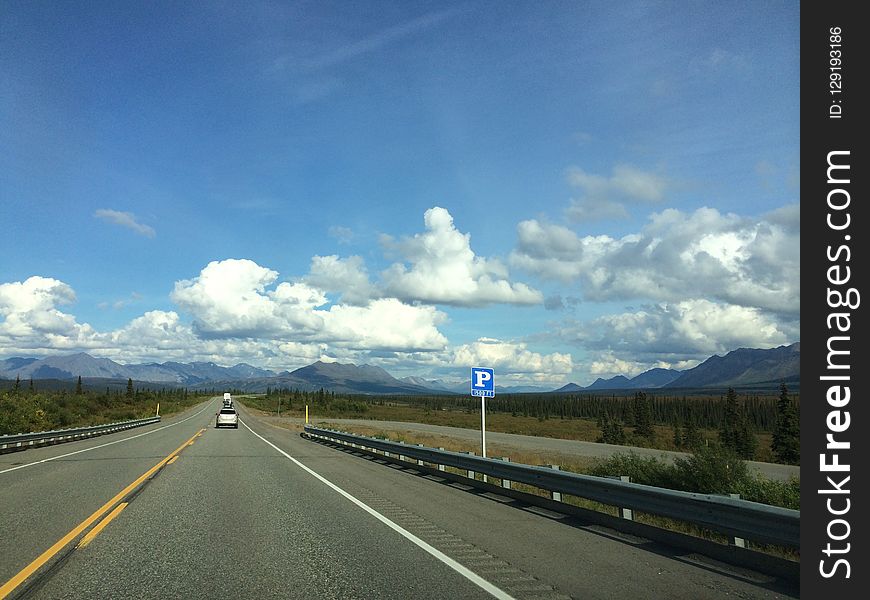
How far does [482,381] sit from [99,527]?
1228 cm

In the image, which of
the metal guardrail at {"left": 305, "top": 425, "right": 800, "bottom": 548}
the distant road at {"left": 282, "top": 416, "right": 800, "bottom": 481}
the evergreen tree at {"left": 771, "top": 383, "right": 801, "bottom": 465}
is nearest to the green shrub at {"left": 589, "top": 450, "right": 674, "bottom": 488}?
the distant road at {"left": 282, "top": 416, "right": 800, "bottom": 481}

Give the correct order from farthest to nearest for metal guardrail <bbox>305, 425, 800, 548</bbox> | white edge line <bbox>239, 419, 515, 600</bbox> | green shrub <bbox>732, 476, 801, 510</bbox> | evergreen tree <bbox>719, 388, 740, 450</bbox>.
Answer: evergreen tree <bbox>719, 388, 740, 450</bbox>
green shrub <bbox>732, 476, 801, 510</bbox>
metal guardrail <bbox>305, 425, 800, 548</bbox>
white edge line <bbox>239, 419, 515, 600</bbox>

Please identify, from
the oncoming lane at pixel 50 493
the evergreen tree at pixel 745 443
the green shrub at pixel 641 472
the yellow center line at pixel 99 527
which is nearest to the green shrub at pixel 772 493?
the green shrub at pixel 641 472

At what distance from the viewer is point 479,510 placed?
11.5 meters

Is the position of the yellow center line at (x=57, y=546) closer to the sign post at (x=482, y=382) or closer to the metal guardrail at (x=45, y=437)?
the sign post at (x=482, y=382)

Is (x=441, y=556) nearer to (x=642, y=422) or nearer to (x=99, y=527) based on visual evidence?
(x=99, y=527)

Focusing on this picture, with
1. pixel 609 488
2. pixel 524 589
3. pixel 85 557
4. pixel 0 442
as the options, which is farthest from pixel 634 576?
pixel 0 442

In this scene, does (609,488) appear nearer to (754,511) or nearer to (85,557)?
(754,511)

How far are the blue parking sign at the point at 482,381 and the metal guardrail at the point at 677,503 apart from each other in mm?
4427

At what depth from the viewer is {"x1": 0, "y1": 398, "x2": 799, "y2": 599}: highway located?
6113 millimetres

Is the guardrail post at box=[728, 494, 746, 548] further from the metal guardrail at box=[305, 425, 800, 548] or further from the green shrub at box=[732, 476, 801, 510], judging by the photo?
the green shrub at box=[732, 476, 801, 510]

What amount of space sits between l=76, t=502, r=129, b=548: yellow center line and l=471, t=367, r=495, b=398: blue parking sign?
1057 cm

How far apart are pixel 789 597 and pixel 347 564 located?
4510 millimetres

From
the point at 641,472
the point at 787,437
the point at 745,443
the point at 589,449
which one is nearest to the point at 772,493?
the point at 641,472
